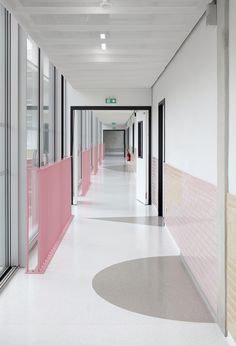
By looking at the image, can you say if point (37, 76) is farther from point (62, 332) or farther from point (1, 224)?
point (62, 332)

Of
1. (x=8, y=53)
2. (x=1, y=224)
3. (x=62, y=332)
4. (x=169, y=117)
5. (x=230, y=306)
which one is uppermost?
(x=8, y=53)

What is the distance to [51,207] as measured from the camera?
245 inches

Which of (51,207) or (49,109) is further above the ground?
(49,109)

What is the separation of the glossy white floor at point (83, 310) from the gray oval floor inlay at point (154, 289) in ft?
0.42

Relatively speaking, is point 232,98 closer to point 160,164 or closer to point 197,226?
point 197,226

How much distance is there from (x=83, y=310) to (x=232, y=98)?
2.28 m

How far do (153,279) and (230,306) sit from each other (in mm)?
1688

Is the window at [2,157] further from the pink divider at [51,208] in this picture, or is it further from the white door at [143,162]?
the white door at [143,162]

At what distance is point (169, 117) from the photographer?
290 inches

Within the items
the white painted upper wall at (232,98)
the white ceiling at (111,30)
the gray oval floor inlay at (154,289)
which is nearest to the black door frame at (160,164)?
the white ceiling at (111,30)

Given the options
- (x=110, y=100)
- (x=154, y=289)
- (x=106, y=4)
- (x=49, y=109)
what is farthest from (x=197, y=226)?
(x=110, y=100)

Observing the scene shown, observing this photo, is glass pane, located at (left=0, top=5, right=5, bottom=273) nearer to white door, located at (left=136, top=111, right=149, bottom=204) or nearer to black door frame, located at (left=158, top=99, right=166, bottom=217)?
black door frame, located at (left=158, top=99, right=166, bottom=217)

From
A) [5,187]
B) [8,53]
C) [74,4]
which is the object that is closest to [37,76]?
[8,53]

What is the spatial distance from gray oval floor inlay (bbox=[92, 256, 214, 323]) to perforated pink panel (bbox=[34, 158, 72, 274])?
2.75 ft
